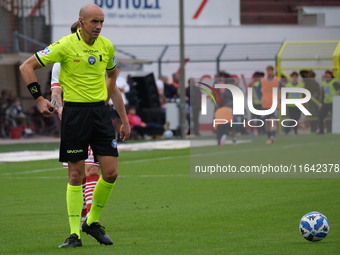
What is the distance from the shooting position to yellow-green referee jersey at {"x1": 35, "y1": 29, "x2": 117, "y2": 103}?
768 cm

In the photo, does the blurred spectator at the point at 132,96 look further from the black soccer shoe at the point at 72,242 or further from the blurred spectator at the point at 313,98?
the black soccer shoe at the point at 72,242

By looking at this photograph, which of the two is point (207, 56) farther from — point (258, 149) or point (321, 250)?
point (321, 250)

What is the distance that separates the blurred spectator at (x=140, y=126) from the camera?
2598cm

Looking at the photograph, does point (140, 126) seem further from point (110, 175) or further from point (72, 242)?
point (72, 242)

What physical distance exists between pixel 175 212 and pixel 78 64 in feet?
9.90

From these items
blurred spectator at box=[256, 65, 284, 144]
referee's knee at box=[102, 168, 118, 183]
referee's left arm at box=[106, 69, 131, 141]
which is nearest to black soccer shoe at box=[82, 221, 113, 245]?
referee's knee at box=[102, 168, 118, 183]

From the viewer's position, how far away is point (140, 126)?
85.9 feet

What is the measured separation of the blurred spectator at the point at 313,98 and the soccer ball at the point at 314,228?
16.7m

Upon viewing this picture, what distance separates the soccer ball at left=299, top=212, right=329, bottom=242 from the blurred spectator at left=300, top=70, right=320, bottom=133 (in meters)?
16.7

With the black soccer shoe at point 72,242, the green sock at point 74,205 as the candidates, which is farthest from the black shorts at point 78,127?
Result: the black soccer shoe at point 72,242

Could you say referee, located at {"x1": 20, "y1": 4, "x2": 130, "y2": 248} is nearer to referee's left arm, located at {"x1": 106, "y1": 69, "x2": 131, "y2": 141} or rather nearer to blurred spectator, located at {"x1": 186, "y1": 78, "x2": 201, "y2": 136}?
referee's left arm, located at {"x1": 106, "y1": 69, "x2": 131, "y2": 141}

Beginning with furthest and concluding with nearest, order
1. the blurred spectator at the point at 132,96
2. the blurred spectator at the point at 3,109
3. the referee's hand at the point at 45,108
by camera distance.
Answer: the blurred spectator at the point at 132,96 < the blurred spectator at the point at 3,109 < the referee's hand at the point at 45,108

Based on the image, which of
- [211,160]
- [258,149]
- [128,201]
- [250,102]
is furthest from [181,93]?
[128,201]

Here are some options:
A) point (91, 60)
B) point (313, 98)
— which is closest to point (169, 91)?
point (313, 98)
